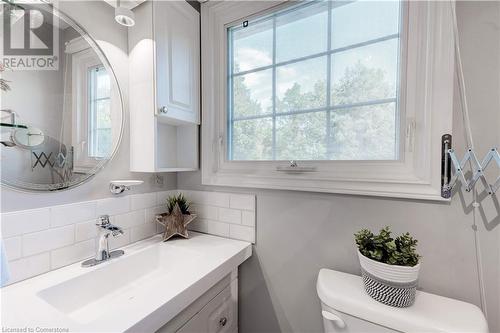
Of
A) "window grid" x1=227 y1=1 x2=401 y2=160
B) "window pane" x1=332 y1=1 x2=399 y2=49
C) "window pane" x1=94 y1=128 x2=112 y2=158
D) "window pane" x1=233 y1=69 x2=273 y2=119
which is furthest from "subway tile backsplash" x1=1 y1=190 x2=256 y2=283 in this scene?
"window pane" x1=332 y1=1 x2=399 y2=49

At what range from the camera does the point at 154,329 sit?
0.61 meters

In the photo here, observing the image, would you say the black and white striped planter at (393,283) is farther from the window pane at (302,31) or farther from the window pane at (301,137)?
the window pane at (302,31)

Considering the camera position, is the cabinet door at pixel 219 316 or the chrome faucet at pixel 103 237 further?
the chrome faucet at pixel 103 237

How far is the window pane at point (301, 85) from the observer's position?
1.03 meters

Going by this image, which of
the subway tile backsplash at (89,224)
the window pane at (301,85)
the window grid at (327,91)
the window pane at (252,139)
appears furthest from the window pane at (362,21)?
the subway tile backsplash at (89,224)

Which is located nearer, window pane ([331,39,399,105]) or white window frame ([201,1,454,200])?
white window frame ([201,1,454,200])

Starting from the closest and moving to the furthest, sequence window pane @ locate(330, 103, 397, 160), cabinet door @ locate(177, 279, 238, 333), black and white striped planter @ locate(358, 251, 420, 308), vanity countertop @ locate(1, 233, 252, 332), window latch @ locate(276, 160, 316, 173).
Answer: vanity countertop @ locate(1, 233, 252, 332), black and white striped planter @ locate(358, 251, 420, 308), cabinet door @ locate(177, 279, 238, 333), window pane @ locate(330, 103, 397, 160), window latch @ locate(276, 160, 316, 173)

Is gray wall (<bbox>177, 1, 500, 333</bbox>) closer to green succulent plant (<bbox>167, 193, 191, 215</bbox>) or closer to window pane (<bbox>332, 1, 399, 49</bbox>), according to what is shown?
green succulent plant (<bbox>167, 193, 191, 215</bbox>)

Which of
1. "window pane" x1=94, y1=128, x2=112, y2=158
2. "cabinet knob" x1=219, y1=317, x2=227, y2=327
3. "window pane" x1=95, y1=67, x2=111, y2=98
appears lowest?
"cabinet knob" x1=219, y1=317, x2=227, y2=327

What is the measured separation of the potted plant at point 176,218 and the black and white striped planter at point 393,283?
879 mm

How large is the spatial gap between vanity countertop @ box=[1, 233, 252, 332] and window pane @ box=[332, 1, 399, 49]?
1087mm

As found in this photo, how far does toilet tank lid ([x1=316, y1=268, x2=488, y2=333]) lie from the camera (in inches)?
25.1

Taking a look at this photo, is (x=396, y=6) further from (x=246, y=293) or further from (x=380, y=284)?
(x=246, y=293)

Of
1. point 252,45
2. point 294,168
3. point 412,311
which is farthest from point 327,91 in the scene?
point 412,311
